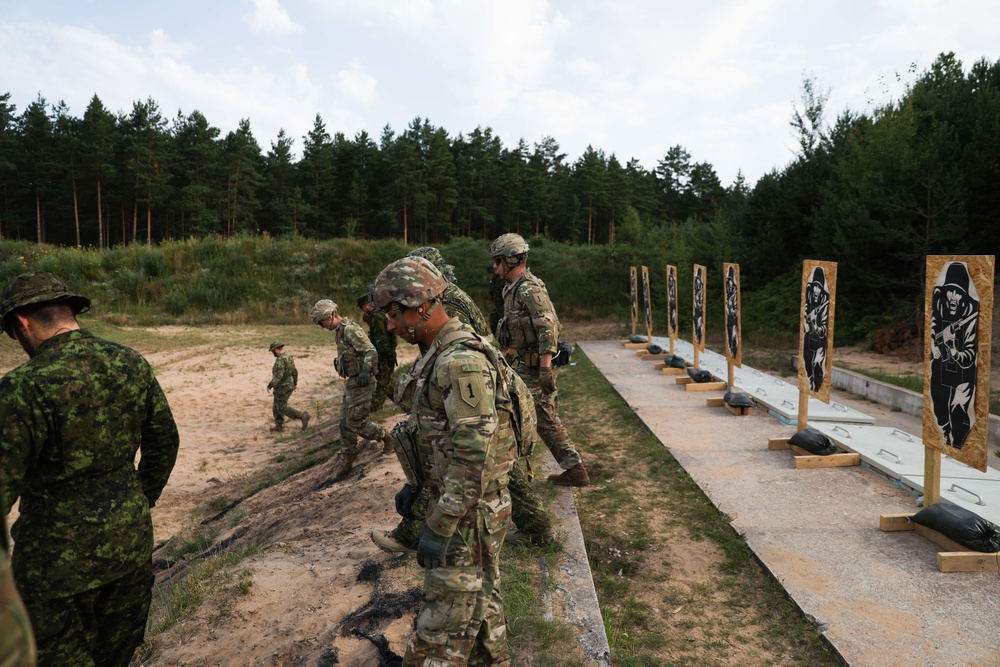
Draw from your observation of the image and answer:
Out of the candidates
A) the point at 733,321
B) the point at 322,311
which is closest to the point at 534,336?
the point at 322,311

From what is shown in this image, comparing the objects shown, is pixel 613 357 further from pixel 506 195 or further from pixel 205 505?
pixel 506 195

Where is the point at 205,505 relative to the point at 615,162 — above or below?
below

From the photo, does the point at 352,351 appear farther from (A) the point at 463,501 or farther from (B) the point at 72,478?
(A) the point at 463,501

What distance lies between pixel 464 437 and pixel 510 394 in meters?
0.37

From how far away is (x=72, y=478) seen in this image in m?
2.43

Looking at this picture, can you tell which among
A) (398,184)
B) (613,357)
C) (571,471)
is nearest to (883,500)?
(571,471)

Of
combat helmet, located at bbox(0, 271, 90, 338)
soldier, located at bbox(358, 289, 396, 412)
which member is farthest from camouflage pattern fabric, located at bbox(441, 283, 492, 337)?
soldier, located at bbox(358, 289, 396, 412)

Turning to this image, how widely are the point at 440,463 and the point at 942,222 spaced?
16.8m

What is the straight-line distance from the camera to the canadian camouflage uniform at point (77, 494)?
2.33 m

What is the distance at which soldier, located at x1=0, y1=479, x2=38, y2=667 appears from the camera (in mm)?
686

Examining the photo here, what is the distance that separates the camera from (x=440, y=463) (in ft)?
8.44

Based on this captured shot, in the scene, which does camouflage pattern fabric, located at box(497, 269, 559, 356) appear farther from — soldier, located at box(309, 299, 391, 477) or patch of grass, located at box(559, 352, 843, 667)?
soldier, located at box(309, 299, 391, 477)

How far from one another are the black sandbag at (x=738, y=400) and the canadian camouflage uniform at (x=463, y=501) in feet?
21.7

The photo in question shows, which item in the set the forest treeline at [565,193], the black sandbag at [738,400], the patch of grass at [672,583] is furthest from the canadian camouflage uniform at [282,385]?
the forest treeline at [565,193]
